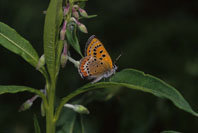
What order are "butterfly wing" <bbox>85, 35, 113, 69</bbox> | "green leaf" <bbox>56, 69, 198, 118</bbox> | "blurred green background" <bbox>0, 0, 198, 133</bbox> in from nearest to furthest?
Answer: "green leaf" <bbox>56, 69, 198, 118</bbox> → "butterfly wing" <bbox>85, 35, 113, 69</bbox> → "blurred green background" <bbox>0, 0, 198, 133</bbox>

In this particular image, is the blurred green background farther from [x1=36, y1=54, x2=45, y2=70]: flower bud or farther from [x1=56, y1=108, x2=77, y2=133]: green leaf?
[x1=36, y1=54, x2=45, y2=70]: flower bud

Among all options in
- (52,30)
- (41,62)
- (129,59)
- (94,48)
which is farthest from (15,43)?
(129,59)

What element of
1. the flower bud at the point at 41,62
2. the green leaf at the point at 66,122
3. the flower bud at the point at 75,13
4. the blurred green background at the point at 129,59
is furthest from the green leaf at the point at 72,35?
the blurred green background at the point at 129,59

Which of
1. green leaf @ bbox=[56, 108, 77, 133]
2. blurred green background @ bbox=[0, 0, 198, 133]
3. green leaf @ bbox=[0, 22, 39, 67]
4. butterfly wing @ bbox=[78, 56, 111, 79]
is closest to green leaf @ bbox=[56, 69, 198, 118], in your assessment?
butterfly wing @ bbox=[78, 56, 111, 79]

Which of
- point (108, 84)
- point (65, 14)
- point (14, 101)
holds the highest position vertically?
point (65, 14)

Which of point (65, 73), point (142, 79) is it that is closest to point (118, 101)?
point (65, 73)

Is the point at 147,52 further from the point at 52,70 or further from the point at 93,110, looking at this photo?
the point at 52,70

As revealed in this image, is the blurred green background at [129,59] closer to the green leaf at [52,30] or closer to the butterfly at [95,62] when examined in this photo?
the butterfly at [95,62]
